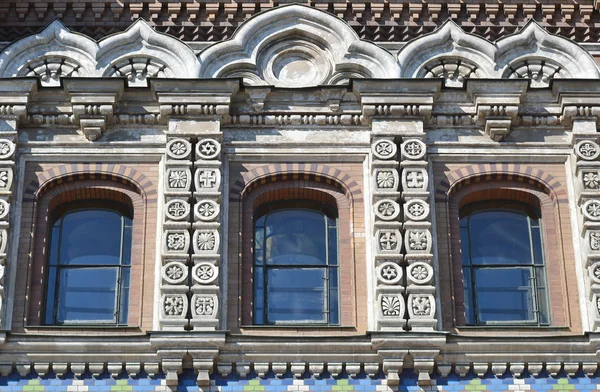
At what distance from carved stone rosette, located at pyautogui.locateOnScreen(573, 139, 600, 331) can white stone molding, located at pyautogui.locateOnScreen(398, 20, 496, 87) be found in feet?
5.75

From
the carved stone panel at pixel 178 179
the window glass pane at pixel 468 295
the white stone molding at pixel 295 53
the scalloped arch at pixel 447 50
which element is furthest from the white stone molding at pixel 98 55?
the window glass pane at pixel 468 295

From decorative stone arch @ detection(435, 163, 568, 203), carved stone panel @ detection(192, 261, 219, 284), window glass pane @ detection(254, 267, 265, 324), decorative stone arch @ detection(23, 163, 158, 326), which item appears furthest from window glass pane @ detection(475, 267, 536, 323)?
decorative stone arch @ detection(23, 163, 158, 326)

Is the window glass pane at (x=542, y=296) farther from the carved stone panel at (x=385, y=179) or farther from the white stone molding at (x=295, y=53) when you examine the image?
the white stone molding at (x=295, y=53)

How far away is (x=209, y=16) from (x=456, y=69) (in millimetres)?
3366

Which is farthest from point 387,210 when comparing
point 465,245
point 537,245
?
point 537,245

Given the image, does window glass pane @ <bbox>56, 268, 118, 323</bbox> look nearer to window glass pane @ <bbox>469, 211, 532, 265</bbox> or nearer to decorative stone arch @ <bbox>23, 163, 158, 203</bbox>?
decorative stone arch @ <bbox>23, 163, 158, 203</bbox>

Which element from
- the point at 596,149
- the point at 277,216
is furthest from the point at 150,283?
the point at 596,149

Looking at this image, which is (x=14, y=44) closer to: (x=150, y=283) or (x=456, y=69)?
(x=150, y=283)

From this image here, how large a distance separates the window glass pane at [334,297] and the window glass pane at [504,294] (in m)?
1.73

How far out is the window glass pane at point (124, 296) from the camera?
2219cm

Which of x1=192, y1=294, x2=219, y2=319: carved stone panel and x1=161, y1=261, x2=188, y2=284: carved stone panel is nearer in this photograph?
x1=192, y1=294, x2=219, y2=319: carved stone panel

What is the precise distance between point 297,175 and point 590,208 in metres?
3.68

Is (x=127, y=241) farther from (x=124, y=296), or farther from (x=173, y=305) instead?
(x=173, y=305)

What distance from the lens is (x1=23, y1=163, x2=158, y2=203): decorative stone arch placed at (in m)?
22.9
